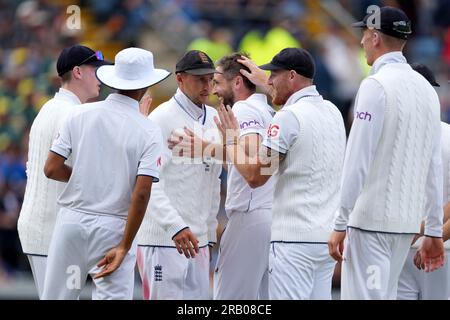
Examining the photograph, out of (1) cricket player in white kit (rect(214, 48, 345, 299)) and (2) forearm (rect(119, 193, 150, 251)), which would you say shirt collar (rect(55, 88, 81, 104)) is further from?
(2) forearm (rect(119, 193, 150, 251))

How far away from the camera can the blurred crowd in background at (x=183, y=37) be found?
15352 millimetres

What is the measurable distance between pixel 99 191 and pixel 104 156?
226mm

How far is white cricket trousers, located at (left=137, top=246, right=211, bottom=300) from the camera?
8.33 metres

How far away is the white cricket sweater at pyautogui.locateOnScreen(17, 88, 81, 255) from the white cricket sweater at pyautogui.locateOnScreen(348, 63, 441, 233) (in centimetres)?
222

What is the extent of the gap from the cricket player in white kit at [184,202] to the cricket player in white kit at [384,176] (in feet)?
4.45

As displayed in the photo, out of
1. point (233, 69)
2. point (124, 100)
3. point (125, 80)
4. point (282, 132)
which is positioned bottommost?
point (282, 132)

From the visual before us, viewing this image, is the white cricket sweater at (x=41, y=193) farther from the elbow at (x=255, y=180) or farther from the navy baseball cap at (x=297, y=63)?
the navy baseball cap at (x=297, y=63)

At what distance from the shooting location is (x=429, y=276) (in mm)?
8406

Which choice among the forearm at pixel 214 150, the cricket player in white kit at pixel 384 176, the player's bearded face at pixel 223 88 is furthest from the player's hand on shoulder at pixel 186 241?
the player's bearded face at pixel 223 88

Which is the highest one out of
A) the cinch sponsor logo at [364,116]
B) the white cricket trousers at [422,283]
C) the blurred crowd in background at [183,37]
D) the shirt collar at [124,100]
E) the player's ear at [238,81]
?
the blurred crowd in background at [183,37]

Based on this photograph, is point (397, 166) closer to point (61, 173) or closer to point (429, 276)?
point (429, 276)

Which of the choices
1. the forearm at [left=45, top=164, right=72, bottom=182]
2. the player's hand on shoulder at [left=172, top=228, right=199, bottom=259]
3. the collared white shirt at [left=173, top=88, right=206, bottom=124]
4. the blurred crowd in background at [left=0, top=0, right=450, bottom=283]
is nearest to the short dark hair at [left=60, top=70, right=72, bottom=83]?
the collared white shirt at [left=173, top=88, right=206, bottom=124]

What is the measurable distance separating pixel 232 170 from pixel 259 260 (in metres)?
0.72

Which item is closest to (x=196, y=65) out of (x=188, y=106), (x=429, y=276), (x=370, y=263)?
(x=188, y=106)
